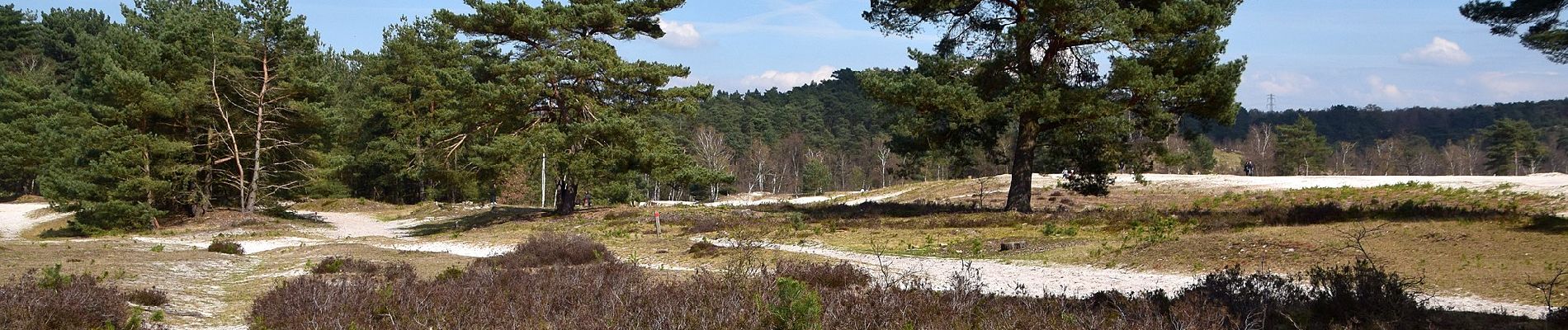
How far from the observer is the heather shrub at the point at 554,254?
12.6 metres

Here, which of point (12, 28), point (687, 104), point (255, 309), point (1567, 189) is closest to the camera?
point (255, 309)

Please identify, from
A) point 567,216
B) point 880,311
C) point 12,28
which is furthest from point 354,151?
point 880,311

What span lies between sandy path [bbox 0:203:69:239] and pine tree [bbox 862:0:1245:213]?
3220 centimetres

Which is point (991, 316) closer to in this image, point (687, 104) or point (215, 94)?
point (687, 104)

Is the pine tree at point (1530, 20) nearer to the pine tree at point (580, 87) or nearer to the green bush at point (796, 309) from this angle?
the green bush at point (796, 309)

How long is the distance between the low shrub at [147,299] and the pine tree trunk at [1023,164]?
18.3 meters

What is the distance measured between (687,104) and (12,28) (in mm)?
80543

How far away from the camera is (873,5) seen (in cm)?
2428

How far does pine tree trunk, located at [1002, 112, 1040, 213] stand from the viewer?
22594 mm

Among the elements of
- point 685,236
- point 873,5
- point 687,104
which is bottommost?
point 685,236

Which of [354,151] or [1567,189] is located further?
[354,151]

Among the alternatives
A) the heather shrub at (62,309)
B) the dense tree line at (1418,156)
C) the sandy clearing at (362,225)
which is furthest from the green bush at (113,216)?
the dense tree line at (1418,156)

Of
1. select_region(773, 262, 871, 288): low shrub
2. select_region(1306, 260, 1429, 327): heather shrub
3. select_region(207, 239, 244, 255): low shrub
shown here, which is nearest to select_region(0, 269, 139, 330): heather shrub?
select_region(773, 262, 871, 288): low shrub

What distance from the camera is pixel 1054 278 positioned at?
39.2 feet
